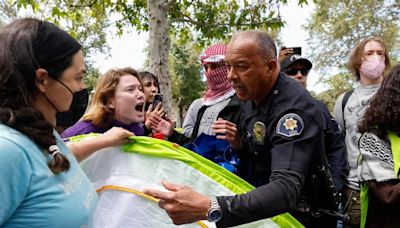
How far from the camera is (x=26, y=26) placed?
1.40 m

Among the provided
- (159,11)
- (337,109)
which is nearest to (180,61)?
(159,11)

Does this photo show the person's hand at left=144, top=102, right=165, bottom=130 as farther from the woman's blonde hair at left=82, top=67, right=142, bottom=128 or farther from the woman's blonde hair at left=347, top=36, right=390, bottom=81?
the woman's blonde hair at left=347, top=36, right=390, bottom=81

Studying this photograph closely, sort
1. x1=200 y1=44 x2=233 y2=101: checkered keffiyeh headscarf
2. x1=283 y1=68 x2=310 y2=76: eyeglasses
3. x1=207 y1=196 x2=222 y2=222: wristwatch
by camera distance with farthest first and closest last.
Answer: x1=283 y1=68 x2=310 y2=76: eyeglasses < x1=200 y1=44 x2=233 y2=101: checkered keffiyeh headscarf < x1=207 y1=196 x2=222 y2=222: wristwatch

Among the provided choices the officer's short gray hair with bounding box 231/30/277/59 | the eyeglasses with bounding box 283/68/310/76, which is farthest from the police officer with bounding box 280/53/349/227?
the officer's short gray hair with bounding box 231/30/277/59

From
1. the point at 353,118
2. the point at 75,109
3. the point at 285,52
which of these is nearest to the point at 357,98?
the point at 353,118

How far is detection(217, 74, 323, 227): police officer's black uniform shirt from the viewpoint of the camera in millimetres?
1610

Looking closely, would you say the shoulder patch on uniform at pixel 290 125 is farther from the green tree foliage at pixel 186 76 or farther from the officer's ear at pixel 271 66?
the green tree foliage at pixel 186 76

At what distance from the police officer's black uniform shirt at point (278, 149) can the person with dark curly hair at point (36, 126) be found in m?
0.64

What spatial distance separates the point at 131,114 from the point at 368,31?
2290cm

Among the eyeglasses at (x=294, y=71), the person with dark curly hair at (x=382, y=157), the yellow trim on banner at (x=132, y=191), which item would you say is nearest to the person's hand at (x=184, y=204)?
the yellow trim on banner at (x=132, y=191)

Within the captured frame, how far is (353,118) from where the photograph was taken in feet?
9.84

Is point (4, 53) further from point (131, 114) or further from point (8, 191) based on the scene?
point (131, 114)

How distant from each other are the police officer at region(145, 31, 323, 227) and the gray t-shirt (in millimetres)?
977

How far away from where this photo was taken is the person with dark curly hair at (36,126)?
4.05 ft
